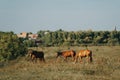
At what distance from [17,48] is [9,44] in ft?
5.90

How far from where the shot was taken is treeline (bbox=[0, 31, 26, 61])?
57.4 meters

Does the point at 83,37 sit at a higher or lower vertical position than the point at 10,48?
higher

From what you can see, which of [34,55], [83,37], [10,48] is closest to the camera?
[34,55]

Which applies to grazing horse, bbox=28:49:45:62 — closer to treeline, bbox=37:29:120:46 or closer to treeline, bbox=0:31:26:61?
treeline, bbox=0:31:26:61

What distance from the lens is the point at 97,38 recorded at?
112062 millimetres

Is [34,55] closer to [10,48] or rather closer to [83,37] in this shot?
[10,48]

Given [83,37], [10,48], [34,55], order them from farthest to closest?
[83,37], [10,48], [34,55]

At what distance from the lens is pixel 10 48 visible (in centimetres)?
5822

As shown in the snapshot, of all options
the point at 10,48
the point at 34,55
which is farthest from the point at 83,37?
the point at 34,55

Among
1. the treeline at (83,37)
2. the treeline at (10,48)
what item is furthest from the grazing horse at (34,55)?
the treeline at (83,37)

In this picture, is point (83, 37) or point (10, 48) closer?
point (10, 48)

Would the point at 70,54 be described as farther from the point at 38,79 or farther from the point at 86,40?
the point at 86,40

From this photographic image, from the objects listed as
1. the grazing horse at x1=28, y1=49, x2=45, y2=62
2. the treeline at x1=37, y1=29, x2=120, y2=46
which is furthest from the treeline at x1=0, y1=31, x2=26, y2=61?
the treeline at x1=37, y1=29, x2=120, y2=46

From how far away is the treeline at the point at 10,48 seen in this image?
57400 millimetres
